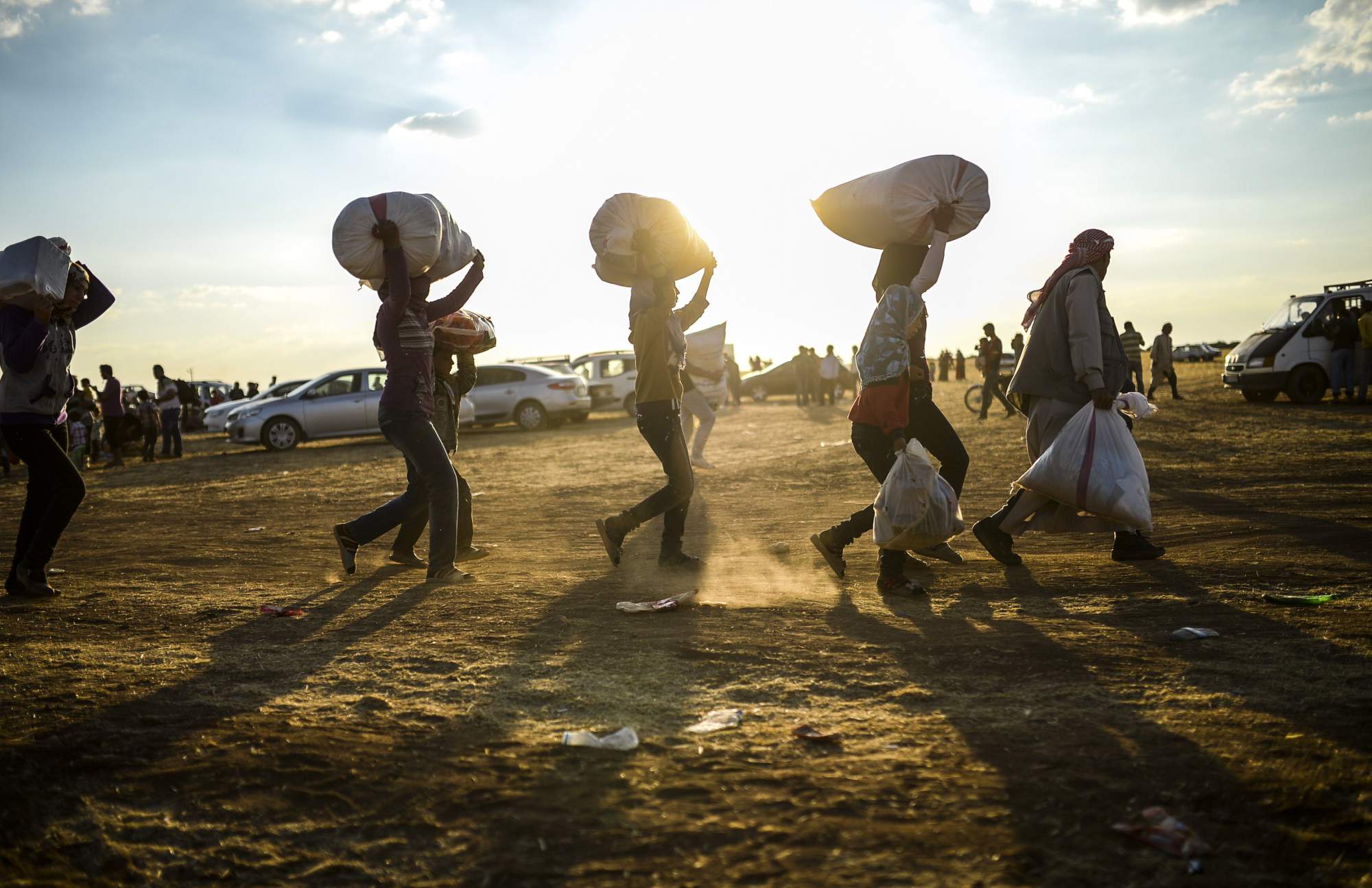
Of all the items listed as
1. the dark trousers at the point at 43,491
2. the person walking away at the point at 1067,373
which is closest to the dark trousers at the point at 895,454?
the person walking away at the point at 1067,373

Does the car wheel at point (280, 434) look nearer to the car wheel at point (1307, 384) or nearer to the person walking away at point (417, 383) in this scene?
the person walking away at point (417, 383)

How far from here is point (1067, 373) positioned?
618cm

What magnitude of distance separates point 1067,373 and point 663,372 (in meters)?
Answer: 2.31

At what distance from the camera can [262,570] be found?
283 inches

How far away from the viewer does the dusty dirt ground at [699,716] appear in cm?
258

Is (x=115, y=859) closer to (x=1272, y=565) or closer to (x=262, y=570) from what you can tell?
(x=262, y=570)

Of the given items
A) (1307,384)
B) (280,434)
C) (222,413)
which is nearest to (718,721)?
(1307,384)

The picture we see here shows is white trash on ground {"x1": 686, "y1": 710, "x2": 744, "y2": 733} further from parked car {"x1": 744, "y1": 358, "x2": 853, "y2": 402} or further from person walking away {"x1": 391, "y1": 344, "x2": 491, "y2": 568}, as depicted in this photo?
parked car {"x1": 744, "y1": 358, "x2": 853, "y2": 402}

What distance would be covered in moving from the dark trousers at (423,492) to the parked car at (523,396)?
62.3ft

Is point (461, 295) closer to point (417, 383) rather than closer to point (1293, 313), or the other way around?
point (417, 383)

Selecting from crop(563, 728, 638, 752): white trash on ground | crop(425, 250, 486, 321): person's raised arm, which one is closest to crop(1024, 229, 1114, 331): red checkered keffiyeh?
crop(425, 250, 486, 321): person's raised arm

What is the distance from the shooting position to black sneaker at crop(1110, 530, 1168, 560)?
241 inches

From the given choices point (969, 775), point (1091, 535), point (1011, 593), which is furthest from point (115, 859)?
point (1091, 535)

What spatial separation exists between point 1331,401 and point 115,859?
2231cm
